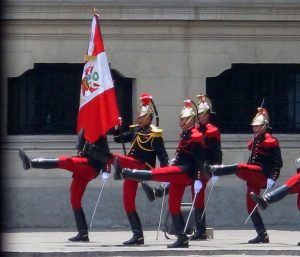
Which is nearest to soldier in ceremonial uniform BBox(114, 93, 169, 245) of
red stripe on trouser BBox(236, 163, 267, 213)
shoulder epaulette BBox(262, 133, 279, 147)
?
red stripe on trouser BBox(236, 163, 267, 213)

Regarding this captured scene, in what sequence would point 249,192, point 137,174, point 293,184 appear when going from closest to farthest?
point 137,174 < point 293,184 < point 249,192

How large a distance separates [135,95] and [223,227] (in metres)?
2.74

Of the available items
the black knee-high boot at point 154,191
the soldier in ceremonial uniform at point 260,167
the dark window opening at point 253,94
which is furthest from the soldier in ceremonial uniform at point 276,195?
the dark window opening at point 253,94

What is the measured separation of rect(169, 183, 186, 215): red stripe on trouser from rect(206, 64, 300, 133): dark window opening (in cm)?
481

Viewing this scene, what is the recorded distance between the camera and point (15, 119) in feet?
71.7

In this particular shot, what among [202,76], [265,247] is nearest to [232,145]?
[202,76]

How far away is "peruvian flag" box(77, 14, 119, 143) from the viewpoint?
1892cm

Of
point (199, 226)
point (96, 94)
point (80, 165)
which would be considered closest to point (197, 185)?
point (199, 226)

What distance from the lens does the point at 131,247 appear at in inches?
702

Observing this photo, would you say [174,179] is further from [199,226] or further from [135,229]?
[199,226]

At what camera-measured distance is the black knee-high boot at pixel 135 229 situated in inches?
713

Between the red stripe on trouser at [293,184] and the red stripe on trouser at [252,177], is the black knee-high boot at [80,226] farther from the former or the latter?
the red stripe on trouser at [293,184]

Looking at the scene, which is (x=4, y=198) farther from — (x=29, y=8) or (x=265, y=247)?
(x=265, y=247)

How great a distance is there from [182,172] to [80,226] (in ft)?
6.42
